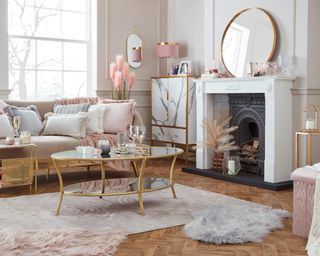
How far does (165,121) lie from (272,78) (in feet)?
6.83

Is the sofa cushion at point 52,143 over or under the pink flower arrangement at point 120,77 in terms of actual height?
under

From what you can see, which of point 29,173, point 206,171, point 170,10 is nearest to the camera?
point 29,173

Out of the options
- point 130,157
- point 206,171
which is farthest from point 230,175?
point 130,157

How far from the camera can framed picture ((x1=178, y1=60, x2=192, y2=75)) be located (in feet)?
21.4

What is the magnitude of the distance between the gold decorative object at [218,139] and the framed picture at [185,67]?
39.7 inches

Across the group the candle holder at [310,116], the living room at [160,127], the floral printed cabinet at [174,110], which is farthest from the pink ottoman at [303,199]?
the floral printed cabinet at [174,110]

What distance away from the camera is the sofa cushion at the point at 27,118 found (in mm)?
5323

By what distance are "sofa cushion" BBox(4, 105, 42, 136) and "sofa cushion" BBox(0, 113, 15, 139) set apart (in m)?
0.18

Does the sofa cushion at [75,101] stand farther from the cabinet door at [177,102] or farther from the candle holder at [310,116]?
the candle holder at [310,116]

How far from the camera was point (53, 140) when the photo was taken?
507 centimetres

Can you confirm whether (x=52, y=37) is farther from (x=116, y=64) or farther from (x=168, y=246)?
(x=168, y=246)

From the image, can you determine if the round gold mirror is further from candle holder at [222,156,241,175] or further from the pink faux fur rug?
the pink faux fur rug

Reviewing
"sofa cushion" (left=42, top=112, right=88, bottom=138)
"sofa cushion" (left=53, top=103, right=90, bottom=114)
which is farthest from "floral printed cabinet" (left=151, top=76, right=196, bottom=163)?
"sofa cushion" (left=42, top=112, right=88, bottom=138)

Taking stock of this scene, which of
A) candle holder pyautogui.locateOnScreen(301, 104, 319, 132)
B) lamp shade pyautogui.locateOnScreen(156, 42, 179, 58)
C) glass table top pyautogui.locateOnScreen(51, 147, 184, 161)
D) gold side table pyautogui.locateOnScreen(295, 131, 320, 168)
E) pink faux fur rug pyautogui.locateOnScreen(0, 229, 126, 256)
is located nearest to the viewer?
pink faux fur rug pyautogui.locateOnScreen(0, 229, 126, 256)
